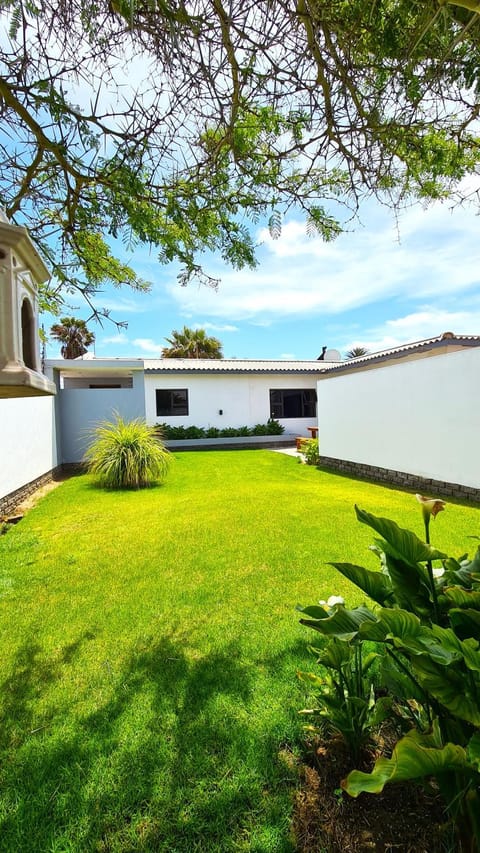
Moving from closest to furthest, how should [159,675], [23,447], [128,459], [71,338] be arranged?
[159,675] < [23,447] < [128,459] < [71,338]

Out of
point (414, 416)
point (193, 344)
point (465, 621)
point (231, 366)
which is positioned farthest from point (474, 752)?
point (193, 344)

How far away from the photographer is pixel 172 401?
17109 mm

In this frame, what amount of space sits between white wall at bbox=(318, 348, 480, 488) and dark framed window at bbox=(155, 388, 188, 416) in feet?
26.3

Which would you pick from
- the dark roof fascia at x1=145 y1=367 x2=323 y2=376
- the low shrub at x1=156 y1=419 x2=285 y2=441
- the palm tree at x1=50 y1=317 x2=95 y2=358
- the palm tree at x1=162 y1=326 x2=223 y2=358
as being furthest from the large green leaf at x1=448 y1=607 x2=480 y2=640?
the palm tree at x1=162 y1=326 x2=223 y2=358

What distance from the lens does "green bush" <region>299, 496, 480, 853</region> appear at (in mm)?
1047

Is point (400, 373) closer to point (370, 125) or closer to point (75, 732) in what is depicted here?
point (370, 125)

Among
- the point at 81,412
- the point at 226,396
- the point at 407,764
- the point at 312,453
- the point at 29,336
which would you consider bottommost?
the point at 312,453

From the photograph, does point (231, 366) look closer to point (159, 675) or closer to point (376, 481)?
point (376, 481)

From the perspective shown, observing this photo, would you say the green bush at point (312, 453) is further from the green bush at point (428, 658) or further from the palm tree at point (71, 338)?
the palm tree at point (71, 338)

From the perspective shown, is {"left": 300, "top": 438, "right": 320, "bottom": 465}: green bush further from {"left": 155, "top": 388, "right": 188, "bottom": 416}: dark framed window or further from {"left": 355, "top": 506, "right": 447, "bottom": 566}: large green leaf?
{"left": 355, "top": 506, "right": 447, "bottom": 566}: large green leaf

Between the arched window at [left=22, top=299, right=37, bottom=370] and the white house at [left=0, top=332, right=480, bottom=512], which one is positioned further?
the white house at [left=0, top=332, right=480, bottom=512]

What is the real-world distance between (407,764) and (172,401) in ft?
54.5

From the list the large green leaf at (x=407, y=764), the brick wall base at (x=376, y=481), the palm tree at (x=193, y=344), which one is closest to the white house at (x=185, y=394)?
Result: the brick wall base at (x=376, y=481)

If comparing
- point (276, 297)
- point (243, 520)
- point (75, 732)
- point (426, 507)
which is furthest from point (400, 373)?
point (75, 732)
